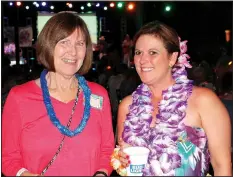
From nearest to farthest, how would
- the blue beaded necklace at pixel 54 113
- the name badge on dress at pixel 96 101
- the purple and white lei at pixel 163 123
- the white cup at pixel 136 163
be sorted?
1. the white cup at pixel 136 163
2. the purple and white lei at pixel 163 123
3. the blue beaded necklace at pixel 54 113
4. the name badge on dress at pixel 96 101

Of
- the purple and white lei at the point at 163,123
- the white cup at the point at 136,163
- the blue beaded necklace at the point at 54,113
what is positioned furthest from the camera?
the blue beaded necklace at the point at 54,113

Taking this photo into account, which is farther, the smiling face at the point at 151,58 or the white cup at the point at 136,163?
the smiling face at the point at 151,58

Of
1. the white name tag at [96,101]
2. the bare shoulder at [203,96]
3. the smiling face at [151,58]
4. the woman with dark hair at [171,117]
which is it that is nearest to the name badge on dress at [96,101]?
the white name tag at [96,101]

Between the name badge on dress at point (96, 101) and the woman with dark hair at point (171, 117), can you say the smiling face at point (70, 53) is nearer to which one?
the name badge on dress at point (96, 101)

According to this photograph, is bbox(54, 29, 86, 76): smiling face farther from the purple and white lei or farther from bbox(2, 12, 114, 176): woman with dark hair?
the purple and white lei

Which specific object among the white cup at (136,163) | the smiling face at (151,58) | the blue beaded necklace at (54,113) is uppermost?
the smiling face at (151,58)

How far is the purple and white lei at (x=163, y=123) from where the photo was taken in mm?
2125

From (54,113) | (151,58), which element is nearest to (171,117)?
(151,58)

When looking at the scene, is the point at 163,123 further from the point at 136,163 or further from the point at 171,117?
the point at 136,163

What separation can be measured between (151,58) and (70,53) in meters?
0.47

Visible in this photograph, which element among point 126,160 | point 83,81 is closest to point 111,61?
point 83,81

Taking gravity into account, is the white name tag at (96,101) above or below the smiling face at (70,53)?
below

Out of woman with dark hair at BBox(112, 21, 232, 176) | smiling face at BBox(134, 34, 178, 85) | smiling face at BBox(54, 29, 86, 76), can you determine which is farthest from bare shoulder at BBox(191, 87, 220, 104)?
smiling face at BBox(54, 29, 86, 76)

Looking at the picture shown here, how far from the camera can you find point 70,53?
88.4 inches
